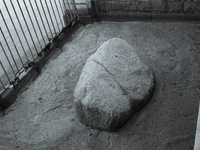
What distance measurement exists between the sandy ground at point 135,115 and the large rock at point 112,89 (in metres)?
0.16

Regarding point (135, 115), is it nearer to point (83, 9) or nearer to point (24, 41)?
point (83, 9)

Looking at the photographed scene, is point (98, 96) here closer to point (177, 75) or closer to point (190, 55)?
point (177, 75)

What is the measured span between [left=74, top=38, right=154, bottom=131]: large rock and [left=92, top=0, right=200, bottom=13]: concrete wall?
2.12 m

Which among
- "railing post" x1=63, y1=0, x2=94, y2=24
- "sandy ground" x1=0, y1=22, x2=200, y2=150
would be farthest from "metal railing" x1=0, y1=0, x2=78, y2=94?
"sandy ground" x1=0, y1=22, x2=200, y2=150

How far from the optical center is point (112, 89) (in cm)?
254

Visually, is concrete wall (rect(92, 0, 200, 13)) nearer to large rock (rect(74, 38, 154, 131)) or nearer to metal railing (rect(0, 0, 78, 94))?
metal railing (rect(0, 0, 78, 94))

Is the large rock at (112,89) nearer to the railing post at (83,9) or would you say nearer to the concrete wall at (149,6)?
the concrete wall at (149,6)

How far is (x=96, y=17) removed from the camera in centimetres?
537

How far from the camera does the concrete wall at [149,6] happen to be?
4.44 meters

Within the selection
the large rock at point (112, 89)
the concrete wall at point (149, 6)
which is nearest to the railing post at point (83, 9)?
the concrete wall at point (149, 6)

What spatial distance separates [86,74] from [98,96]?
0.41 m

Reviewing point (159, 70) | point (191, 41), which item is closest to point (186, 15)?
point (191, 41)

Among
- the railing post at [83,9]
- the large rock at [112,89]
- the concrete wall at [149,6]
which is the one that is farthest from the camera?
the railing post at [83,9]

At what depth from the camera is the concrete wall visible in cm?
444
